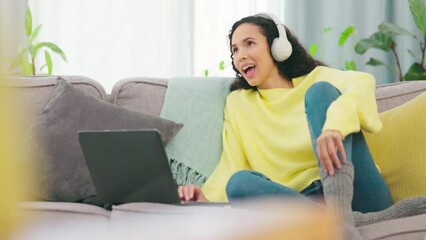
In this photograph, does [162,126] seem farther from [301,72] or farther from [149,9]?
[149,9]

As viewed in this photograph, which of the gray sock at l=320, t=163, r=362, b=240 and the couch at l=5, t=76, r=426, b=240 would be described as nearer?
the couch at l=5, t=76, r=426, b=240

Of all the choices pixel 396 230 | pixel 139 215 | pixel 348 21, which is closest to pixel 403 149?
pixel 396 230

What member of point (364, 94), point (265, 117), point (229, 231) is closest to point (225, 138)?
point (265, 117)

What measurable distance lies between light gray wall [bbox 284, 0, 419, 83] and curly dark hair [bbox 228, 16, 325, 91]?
1.89 m

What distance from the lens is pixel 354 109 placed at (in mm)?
1710

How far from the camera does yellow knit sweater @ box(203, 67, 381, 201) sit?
1.94 metres

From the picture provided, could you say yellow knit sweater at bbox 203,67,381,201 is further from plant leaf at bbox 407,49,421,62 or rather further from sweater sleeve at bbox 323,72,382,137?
plant leaf at bbox 407,49,421,62

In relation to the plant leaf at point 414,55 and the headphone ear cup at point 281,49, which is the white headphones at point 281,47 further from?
the plant leaf at point 414,55

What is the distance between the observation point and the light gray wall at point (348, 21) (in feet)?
13.9

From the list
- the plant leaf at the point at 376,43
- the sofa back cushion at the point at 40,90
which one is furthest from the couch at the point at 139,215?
the plant leaf at the point at 376,43

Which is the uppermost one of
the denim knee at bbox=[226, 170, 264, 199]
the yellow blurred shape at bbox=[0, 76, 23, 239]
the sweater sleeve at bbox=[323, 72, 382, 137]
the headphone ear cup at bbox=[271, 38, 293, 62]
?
the yellow blurred shape at bbox=[0, 76, 23, 239]

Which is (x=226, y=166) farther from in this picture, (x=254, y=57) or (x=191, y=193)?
(x=254, y=57)

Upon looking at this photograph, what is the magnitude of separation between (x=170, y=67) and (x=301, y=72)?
175 centimetres

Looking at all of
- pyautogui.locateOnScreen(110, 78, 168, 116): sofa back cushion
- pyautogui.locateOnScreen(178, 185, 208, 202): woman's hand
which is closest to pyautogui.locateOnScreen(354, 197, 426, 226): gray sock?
pyautogui.locateOnScreen(178, 185, 208, 202): woman's hand
